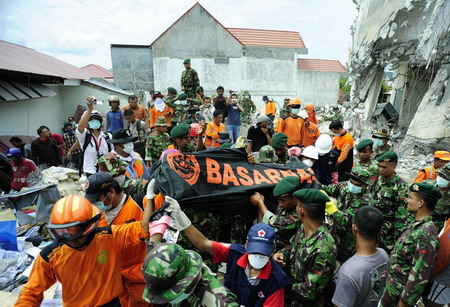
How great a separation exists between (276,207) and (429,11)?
851 cm

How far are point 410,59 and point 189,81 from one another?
281 inches

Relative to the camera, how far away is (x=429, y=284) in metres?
2.70

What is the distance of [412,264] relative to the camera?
251 centimetres

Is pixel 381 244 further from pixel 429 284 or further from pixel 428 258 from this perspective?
pixel 428 258

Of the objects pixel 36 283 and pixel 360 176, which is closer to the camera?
pixel 36 283

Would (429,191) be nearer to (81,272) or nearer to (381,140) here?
(381,140)

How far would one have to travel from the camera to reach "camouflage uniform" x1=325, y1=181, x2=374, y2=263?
123 inches

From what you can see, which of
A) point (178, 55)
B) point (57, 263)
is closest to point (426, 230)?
point (57, 263)

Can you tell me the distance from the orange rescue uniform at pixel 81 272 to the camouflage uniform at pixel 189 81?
29.2 feet

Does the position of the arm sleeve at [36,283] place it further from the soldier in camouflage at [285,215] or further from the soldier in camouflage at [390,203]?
the soldier in camouflage at [390,203]

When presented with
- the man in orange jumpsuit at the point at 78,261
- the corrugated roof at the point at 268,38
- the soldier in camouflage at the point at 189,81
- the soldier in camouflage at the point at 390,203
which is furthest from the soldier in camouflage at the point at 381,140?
the corrugated roof at the point at 268,38

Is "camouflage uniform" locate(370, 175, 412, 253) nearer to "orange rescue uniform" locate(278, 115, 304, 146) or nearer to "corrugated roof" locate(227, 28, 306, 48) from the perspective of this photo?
"orange rescue uniform" locate(278, 115, 304, 146)

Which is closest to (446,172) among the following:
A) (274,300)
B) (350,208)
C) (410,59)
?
(350,208)

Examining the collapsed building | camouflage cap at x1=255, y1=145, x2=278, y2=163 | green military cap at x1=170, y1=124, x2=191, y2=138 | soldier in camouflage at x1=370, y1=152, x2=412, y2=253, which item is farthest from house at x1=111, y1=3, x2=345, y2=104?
soldier in camouflage at x1=370, y1=152, x2=412, y2=253
